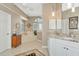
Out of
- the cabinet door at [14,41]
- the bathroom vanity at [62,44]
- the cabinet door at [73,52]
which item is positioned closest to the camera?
the cabinet door at [73,52]

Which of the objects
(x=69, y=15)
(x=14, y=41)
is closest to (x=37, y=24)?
(x=14, y=41)

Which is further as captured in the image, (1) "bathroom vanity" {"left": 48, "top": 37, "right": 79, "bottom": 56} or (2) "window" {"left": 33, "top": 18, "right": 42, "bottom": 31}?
(2) "window" {"left": 33, "top": 18, "right": 42, "bottom": 31}

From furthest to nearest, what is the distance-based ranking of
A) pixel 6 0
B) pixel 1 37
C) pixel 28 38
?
pixel 28 38 < pixel 1 37 < pixel 6 0

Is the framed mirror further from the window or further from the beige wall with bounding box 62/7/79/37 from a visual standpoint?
the window

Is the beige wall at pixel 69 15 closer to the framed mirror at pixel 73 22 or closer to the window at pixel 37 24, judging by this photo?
the framed mirror at pixel 73 22

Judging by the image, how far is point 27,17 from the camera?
2.33 m

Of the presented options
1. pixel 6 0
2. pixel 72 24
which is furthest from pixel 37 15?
pixel 6 0

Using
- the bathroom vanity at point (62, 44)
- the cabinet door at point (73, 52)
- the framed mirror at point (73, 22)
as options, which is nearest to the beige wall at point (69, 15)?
the framed mirror at point (73, 22)

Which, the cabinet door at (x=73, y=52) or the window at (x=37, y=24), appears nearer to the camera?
the cabinet door at (x=73, y=52)

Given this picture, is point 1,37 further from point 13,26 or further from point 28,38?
point 28,38

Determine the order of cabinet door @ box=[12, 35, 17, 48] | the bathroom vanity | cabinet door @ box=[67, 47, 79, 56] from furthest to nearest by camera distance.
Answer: cabinet door @ box=[12, 35, 17, 48] < the bathroom vanity < cabinet door @ box=[67, 47, 79, 56]

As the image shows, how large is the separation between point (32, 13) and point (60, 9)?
60 centimetres

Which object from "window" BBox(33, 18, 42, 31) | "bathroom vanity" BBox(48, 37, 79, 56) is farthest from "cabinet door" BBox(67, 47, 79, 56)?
"window" BBox(33, 18, 42, 31)

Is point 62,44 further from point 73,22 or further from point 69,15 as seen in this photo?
point 69,15
